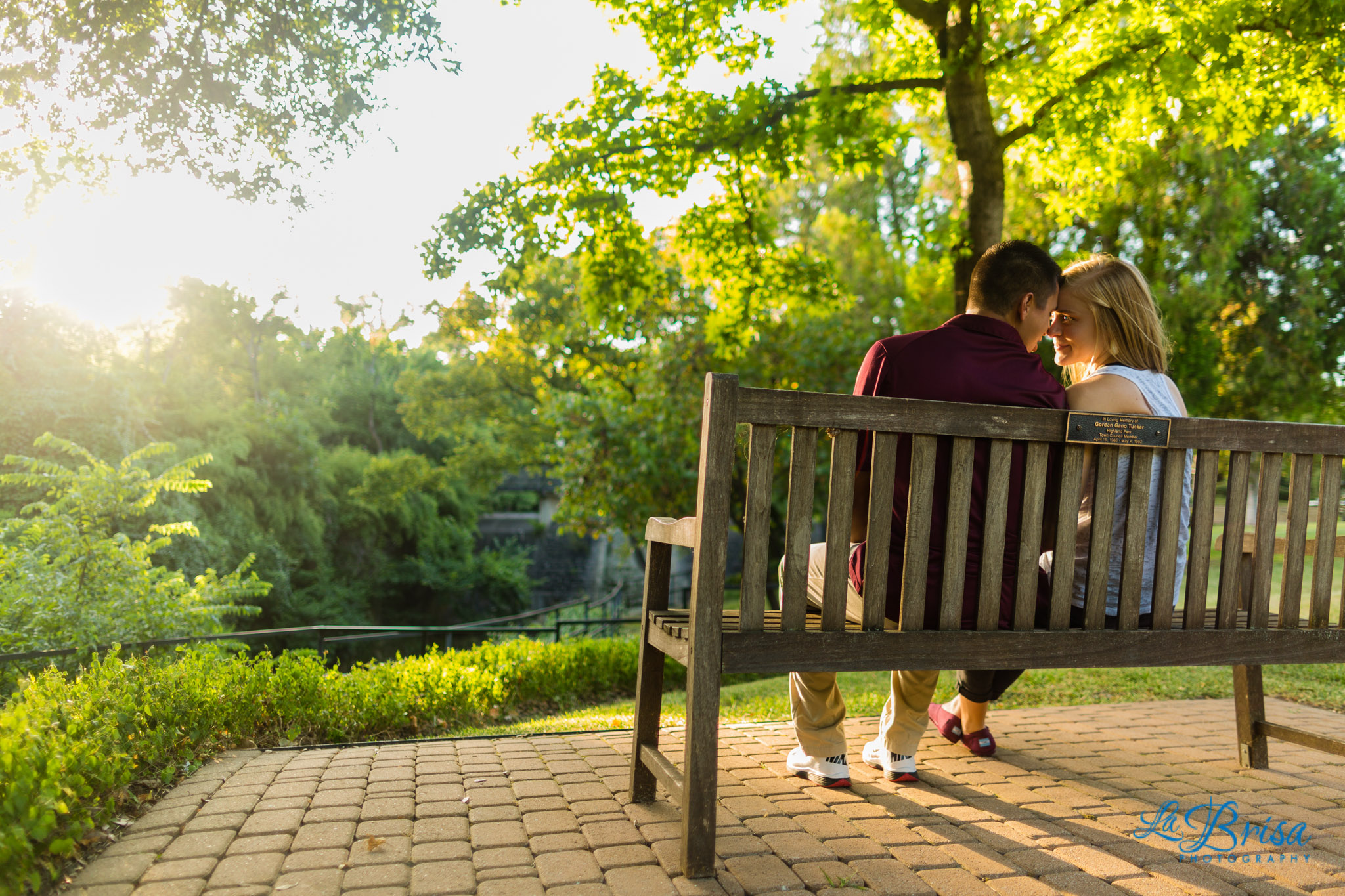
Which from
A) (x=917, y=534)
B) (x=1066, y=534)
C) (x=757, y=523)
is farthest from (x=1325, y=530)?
(x=757, y=523)

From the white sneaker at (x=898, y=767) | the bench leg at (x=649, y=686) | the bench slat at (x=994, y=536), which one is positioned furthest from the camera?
the white sneaker at (x=898, y=767)

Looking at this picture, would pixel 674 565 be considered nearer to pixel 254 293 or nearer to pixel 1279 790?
pixel 254 293

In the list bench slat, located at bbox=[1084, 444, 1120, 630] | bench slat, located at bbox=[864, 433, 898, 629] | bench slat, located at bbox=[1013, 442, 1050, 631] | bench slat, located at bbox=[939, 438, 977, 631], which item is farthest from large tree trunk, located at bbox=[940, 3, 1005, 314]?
bench slat, located at bbox=[864, 433, 898, 629]

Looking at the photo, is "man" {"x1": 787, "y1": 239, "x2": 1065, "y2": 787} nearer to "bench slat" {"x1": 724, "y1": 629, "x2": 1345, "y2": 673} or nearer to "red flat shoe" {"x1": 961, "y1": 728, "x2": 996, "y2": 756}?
"bench slat" {"x1": 724, "y1": 629, "x2": 1345, "y2": 673}

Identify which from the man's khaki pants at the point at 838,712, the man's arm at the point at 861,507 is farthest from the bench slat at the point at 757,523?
the man's khaki pants at the point at 838,712

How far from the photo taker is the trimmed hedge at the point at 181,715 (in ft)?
8.60

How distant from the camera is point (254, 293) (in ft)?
87.4

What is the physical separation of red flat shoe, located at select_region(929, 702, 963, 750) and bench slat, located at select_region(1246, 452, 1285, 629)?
151cm

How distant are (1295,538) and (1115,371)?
81 cm

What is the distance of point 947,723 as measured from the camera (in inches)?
171

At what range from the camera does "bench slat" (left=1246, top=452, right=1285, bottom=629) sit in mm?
3092

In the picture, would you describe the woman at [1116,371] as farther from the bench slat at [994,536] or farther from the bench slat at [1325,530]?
the bench slat at [1325,530]

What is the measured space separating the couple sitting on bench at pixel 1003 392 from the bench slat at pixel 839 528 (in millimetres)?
252

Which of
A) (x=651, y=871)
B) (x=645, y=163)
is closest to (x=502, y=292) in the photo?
(x=645, y=163)
